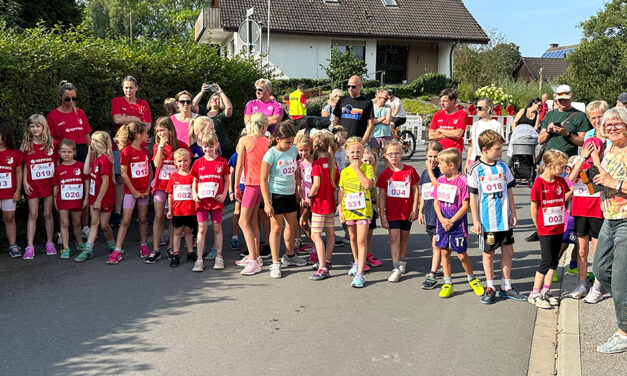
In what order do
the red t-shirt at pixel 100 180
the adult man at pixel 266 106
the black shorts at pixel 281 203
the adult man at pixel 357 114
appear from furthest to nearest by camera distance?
the adult man at pixel 357 114, the adult man at pixel 266 106, the red t-shirt at pixel 100 180, the black shorts at pixel 281 203

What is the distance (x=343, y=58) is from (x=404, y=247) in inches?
1203

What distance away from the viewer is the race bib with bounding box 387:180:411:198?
721 centimetres

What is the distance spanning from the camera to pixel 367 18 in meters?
42.1

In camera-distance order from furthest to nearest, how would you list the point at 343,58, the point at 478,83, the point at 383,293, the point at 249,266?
the point at 478,83, the point at 343,58, the point at 249,266, the point at 383,293

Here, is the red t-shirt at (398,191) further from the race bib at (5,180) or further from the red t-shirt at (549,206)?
the race bib at (5,180)

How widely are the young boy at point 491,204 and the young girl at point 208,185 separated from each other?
296 cm

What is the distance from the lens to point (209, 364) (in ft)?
15.8

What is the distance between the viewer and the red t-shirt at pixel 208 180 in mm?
7531

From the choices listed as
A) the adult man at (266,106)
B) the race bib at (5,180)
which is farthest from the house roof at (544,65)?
the race bib at (5,180)

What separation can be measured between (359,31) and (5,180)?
3531 cm

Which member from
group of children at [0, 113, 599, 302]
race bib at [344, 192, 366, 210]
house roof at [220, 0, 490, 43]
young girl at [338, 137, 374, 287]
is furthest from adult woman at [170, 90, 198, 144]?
house roof at [220, 0, 490, 43]

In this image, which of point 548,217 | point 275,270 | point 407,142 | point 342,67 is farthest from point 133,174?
point 342,67

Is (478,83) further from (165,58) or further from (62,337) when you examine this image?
(62,337)

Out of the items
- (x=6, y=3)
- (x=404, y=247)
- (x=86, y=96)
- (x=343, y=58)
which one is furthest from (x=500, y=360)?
(x=343, y=58)
